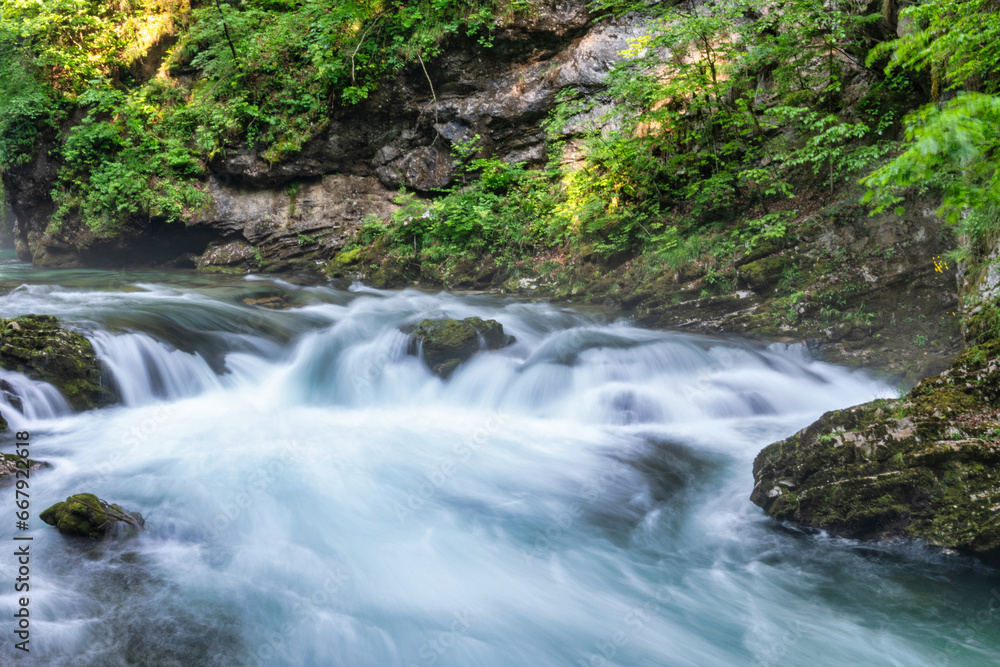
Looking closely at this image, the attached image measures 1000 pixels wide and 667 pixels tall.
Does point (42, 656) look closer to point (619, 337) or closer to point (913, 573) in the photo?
point (913, 573)

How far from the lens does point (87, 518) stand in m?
3.74

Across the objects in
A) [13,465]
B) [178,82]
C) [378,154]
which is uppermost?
[178,82]

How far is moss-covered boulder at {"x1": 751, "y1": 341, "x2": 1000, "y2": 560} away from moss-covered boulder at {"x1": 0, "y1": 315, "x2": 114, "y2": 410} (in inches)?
264

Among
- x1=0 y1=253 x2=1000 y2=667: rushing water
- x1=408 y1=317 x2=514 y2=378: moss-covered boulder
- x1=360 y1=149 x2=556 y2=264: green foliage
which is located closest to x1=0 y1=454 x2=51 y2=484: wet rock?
x1=0 y1=253 x2=1000 y2=667: rushing water

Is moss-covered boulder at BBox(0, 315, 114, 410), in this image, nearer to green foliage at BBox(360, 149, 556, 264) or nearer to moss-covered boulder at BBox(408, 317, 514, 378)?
moss-covered boulder at BBox(408, 317, 514, 378)

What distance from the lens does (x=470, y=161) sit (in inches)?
458

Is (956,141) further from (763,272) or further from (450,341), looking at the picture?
(450,341)

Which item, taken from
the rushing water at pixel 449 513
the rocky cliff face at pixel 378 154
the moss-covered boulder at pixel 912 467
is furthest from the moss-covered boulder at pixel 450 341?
the rocky cliff face at pixel 378 154

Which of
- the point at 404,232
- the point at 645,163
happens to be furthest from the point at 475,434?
the point at 404,232

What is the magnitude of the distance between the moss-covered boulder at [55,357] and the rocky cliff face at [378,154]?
618 cm

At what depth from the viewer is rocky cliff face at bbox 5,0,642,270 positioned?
37.6 ft

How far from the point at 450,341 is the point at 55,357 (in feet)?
14.0

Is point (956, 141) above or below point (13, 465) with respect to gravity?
above

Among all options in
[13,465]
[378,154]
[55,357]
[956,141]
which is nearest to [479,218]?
[378,154]
